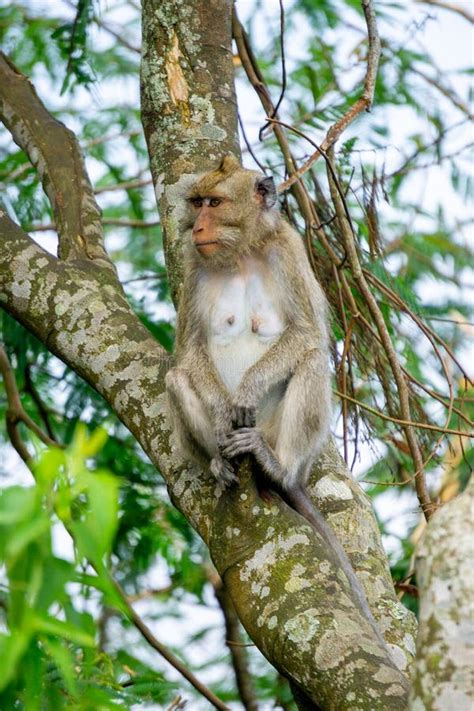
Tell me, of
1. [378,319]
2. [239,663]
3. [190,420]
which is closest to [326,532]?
[190,420]

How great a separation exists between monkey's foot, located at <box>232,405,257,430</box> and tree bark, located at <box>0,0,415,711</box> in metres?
0.40

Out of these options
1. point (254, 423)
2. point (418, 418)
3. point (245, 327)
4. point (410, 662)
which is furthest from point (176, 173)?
point (410, 662)

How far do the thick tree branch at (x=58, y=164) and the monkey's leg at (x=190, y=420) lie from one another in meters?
1.05

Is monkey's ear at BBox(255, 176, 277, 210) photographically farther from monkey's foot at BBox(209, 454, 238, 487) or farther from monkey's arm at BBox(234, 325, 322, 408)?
monkey's foot at BBox(209, 454, 238, 487)

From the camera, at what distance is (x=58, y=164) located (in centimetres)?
659

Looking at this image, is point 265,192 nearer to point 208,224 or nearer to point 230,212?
point 230,212

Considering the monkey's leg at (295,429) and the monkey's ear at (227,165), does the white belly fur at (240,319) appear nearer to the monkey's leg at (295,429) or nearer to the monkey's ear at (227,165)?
the monkey's leg at (295,429)

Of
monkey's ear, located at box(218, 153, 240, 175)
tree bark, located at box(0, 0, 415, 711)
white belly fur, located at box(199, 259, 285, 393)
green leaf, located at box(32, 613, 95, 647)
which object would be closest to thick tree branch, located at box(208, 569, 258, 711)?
white belly fur, located at box(199, 259, 285, 393)

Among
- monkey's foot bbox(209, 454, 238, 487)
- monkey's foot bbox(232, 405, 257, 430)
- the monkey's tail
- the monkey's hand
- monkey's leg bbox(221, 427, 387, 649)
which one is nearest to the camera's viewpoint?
the monkey's tail

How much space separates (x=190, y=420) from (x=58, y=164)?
1.94 metres

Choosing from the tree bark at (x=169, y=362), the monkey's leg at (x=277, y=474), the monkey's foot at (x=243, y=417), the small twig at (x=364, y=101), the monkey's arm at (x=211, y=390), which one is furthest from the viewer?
the small twig at (x=364, y=101)

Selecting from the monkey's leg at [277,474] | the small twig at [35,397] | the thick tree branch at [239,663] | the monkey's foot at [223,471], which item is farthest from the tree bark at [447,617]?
A: the small twig at [35,397]

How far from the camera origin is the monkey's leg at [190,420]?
17.6 ft

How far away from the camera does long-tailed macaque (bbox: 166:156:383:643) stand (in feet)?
18.3
